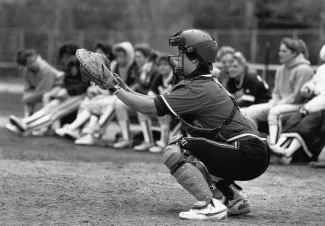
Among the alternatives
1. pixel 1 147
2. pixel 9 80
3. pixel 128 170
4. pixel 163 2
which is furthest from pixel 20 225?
pixel 163 2

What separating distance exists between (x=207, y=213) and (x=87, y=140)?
592 centimetres

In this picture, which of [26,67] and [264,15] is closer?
[26,67]

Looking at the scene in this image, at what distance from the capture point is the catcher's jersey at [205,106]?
203 inches

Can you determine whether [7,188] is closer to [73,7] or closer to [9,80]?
[9,80]

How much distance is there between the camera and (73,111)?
11.8 m

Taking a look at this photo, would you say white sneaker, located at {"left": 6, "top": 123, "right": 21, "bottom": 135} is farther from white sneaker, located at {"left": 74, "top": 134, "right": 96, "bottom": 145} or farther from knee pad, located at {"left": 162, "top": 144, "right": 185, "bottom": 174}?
knee pad, located at {"left": 162, "top": 144, "right": 185, "bottom": 174}

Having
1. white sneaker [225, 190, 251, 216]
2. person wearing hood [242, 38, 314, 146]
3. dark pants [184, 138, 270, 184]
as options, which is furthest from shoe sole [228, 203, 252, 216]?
person wearing hood [242, 38, 314, 146]

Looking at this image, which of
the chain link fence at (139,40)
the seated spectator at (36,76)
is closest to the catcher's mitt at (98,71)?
the seated spectator at (36,76)

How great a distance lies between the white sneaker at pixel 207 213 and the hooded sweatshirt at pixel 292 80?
15.2ft

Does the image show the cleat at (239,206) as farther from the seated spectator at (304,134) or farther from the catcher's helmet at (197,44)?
the seated spectator at (304,134)

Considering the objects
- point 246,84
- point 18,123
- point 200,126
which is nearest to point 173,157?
point 200,126

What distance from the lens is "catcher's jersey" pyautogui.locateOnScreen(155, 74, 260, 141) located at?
5.17 metres

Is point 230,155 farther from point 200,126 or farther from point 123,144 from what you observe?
point 123,144

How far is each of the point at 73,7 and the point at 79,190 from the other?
28.4 metres
